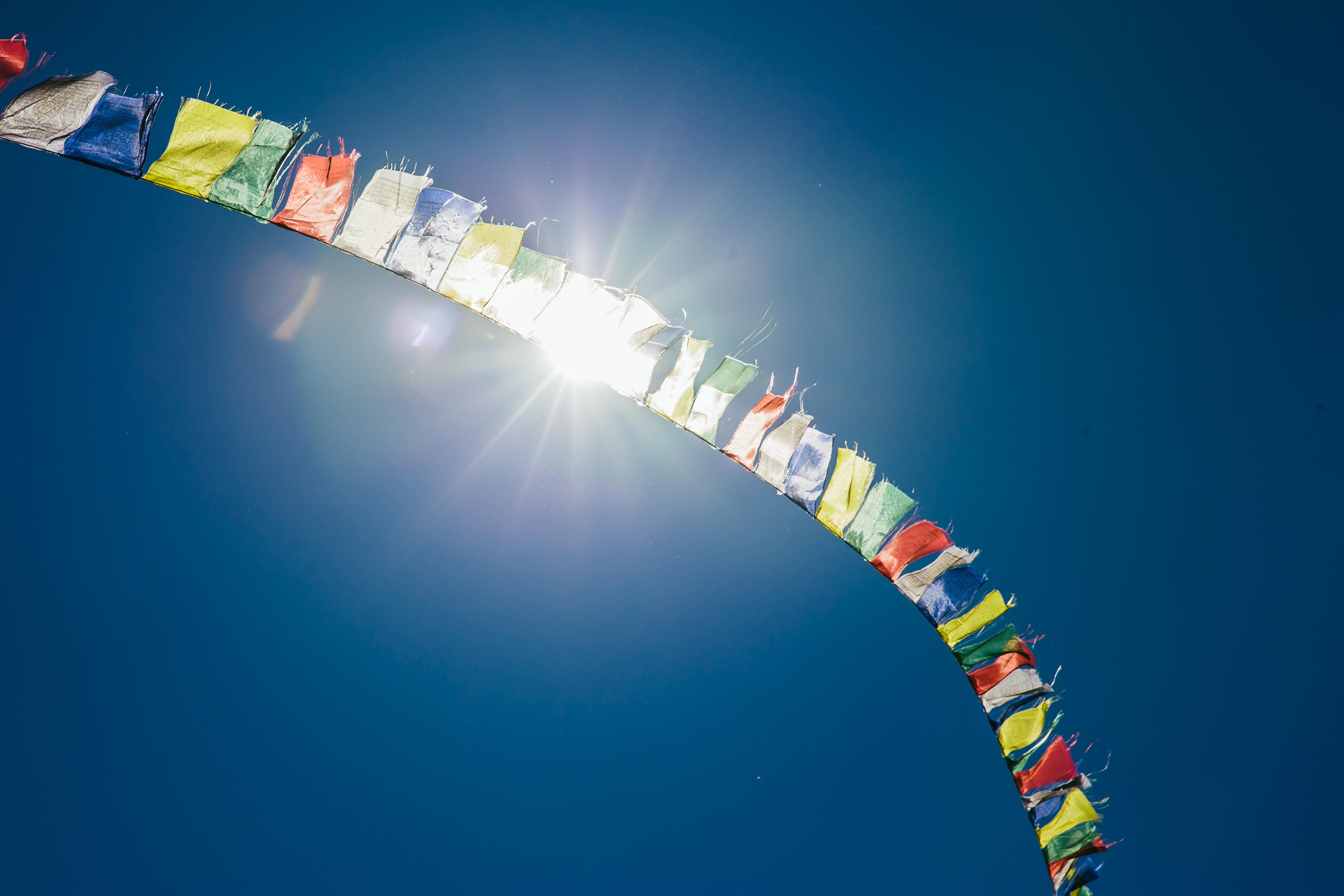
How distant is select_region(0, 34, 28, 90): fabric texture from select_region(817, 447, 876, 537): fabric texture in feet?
8.83

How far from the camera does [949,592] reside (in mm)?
2150

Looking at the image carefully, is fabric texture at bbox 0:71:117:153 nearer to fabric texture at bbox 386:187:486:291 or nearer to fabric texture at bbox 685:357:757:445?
fabric texture at bbox 386:187:486:291

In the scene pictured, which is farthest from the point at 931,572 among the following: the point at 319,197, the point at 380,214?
the point at 319,197

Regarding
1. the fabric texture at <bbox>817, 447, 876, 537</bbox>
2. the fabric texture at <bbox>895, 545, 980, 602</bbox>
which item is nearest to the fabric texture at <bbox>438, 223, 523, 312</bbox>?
the fabric texture at <bbox>817, 447, 876, 537</bbox>

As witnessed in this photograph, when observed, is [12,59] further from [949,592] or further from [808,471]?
[949,592]

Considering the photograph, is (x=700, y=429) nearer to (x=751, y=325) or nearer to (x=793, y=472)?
(x=793, y=472)

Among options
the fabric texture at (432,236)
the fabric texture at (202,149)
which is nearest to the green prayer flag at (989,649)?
the fabric texture at (432,236)

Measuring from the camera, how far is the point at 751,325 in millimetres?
2365

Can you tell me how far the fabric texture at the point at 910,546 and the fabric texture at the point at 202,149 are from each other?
229 centimetres

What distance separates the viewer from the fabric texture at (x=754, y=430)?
1982 mm

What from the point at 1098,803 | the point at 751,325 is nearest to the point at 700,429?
the point at 751,325

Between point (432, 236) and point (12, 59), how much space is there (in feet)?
4.23

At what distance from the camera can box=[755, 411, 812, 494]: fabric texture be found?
6.50ft

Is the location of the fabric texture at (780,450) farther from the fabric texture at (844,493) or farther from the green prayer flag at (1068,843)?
the green prayer flag at (1068,843)
